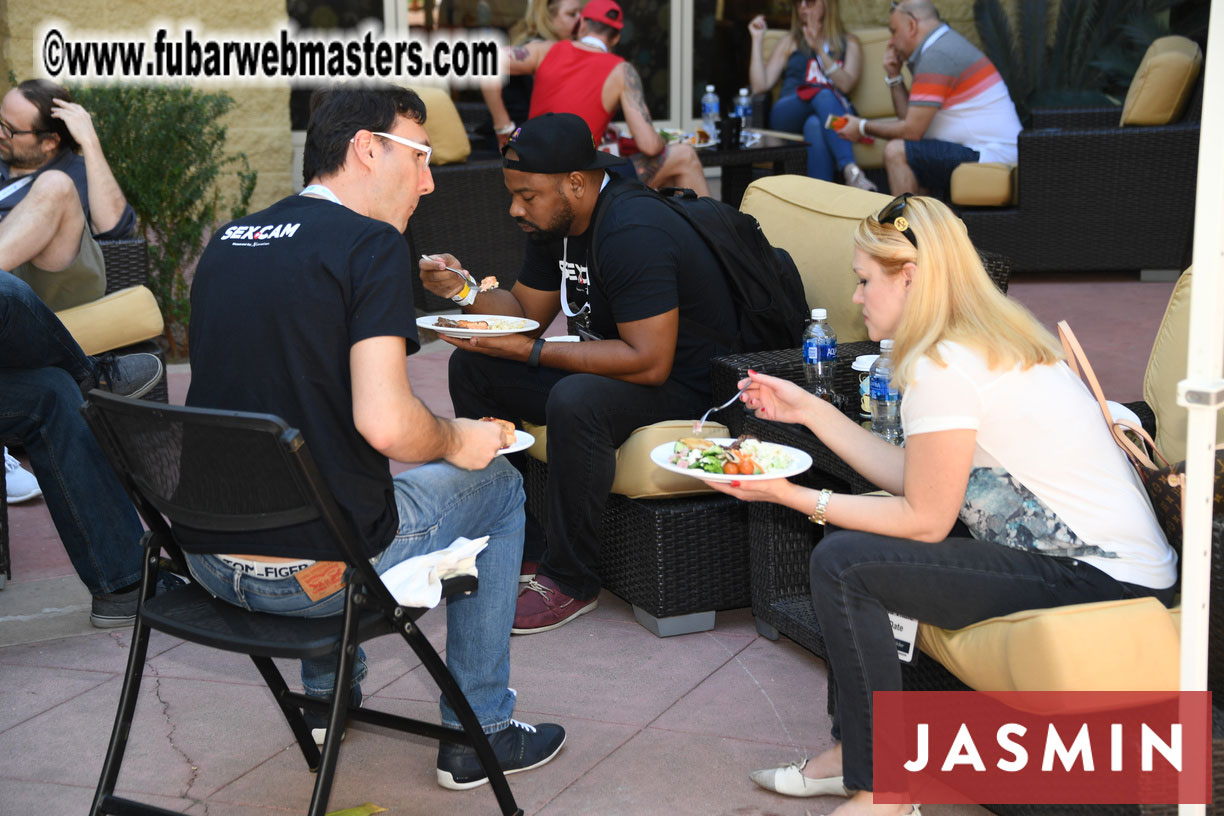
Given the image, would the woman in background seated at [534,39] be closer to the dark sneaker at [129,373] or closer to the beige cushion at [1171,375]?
the dark sneaker at [129,373]

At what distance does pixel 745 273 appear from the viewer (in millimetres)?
3508

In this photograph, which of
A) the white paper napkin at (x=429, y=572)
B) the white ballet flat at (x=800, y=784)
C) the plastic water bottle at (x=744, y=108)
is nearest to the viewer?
the white paper napkin at (x=429, y=572)

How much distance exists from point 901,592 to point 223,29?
22.3 ft

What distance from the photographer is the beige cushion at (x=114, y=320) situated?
4523mm

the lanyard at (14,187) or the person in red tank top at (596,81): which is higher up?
the person in red tank top at (596,81)

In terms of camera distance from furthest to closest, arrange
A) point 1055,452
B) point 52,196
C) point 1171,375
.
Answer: point 52,196
point 1171,375
point 1055,452

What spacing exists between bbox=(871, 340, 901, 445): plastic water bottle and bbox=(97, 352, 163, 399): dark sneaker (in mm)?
2181

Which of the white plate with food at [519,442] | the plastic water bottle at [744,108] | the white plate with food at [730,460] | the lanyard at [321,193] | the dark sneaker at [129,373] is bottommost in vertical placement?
the dark sneaker at [129,373]

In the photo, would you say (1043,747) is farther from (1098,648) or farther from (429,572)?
(429,572)

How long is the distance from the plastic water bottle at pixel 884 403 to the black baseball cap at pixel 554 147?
39.5 inches

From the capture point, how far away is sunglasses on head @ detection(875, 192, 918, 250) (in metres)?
2.41

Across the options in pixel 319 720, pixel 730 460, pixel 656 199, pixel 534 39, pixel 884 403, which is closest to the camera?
pixel 730 460

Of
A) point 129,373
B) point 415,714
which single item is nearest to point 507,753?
point 415,714

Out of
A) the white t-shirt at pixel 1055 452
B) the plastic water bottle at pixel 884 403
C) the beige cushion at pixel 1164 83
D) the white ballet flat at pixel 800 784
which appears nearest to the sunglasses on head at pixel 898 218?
the white t-shirt at pixel 1055 452
